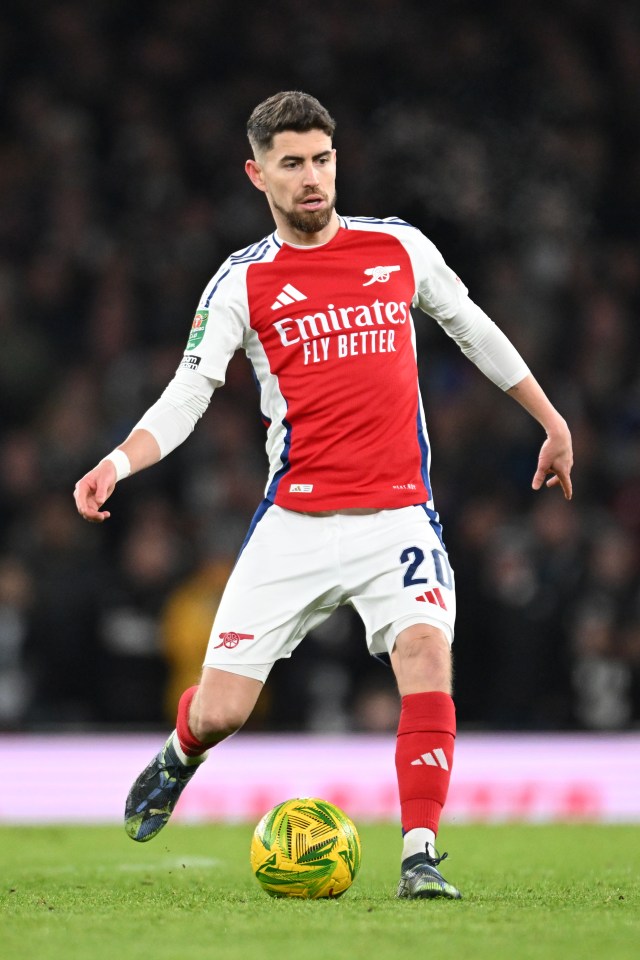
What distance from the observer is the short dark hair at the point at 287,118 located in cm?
485

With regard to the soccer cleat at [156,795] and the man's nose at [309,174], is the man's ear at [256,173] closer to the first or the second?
the man's nose at [309,174]

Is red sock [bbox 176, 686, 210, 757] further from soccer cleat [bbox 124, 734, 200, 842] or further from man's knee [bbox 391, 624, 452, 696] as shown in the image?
man's knee [bbox 391, 624, 452, 696]

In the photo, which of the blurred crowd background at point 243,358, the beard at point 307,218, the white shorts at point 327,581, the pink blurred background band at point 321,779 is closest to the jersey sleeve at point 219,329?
the beard at point 307,218

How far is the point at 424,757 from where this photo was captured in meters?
4.54

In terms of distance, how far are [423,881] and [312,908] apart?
1.04ft

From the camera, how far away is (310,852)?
180 inches

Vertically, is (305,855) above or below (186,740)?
below

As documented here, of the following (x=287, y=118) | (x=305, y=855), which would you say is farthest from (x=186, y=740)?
(x=287, y=118)

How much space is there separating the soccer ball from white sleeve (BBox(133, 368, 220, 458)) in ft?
3.85

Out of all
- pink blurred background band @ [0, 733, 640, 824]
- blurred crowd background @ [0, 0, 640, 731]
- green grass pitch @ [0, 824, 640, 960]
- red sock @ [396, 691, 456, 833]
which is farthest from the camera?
blurred crowd background @ [0, 0, 640, 731]

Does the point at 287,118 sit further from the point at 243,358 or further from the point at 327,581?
the point at 243,358

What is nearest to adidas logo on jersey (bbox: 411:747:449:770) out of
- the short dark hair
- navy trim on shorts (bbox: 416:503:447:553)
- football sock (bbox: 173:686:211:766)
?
navy trim on shorts (bbox: 416:503:447:553)

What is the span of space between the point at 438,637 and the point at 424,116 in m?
7.90

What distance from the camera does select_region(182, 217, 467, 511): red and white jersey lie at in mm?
4875
